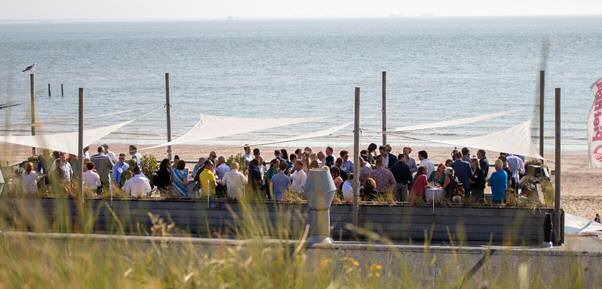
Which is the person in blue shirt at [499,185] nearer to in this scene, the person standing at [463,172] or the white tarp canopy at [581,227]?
the person standing at [463,172]

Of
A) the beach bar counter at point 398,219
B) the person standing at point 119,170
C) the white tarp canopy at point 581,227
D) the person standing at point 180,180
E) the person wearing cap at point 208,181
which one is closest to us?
the beach bar counter at point 398,219

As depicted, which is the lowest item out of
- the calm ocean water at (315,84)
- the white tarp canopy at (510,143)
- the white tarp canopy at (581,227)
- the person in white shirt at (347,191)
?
the white tarp canopy at (581,227)

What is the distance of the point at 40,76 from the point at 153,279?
81586 mm

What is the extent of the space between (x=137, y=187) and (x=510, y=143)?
5736 mm

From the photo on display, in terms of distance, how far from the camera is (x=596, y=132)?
1638 centimetres

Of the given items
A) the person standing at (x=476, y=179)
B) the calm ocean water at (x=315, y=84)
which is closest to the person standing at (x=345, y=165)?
the person standing at (x=476, y=179)

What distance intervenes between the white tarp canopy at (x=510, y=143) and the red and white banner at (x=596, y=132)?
2.98 ft

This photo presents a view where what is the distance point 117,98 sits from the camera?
6216 cm

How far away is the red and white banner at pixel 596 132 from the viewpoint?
1633 centimetres

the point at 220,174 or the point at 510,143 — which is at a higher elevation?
the point at 510,143

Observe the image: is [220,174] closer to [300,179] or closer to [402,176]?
[300,179]

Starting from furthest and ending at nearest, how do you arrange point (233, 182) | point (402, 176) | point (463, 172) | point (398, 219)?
1. point (402, 176)
2. point (463, 172)
3. point (233, 182)
4. point (398, 219)

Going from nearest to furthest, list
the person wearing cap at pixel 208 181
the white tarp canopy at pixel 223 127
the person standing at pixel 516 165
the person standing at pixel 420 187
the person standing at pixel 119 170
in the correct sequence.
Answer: the person standing at pixel 420 187
the person wearing cap at pixel 208 181
the person standing at pixel 119 170
the person standing at pixel 516 165
the white tarp canopy at pixel 223 127

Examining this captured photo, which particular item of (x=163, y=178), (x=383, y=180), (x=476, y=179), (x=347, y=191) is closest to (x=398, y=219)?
(x=347, y=191)
